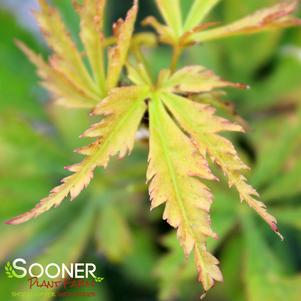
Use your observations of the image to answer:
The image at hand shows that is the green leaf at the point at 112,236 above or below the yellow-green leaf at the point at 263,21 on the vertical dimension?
below

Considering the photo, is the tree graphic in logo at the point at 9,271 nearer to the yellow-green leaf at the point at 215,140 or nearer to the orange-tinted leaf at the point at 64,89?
the orange-tinted leaf at the point at 64,89

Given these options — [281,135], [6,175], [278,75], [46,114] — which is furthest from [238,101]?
[6,175]

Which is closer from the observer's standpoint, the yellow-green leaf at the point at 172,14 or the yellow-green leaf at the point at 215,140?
the yellow-green leaf at the point at 215,140

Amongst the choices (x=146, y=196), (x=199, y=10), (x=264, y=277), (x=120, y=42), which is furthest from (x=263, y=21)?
(x=146, y=196)

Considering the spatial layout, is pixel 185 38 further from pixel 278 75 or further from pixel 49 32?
pixel 278 75

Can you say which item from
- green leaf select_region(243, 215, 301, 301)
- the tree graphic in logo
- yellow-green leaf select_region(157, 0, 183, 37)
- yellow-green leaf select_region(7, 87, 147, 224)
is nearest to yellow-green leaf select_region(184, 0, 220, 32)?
yellow-green leaf select_region(157, 0, 183, 37)

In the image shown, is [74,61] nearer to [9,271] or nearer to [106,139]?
[106,139]

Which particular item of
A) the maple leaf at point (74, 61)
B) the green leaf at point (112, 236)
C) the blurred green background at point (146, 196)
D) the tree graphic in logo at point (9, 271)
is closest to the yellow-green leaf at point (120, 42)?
the maple leaf at point (74, 61)
